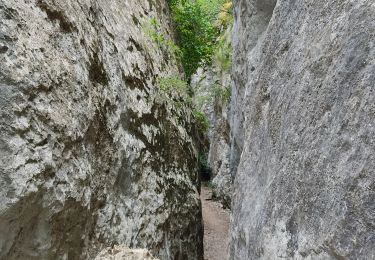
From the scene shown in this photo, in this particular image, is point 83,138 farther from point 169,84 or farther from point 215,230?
point 215,230

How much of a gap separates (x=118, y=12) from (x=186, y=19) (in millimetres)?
4976

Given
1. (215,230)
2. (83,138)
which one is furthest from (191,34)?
(83,138)

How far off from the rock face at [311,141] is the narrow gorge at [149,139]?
0.01 meters

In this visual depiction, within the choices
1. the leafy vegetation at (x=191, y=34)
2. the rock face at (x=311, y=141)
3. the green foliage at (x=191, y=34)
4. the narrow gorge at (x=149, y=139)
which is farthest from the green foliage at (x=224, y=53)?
the rock face at (x=311, y=141)

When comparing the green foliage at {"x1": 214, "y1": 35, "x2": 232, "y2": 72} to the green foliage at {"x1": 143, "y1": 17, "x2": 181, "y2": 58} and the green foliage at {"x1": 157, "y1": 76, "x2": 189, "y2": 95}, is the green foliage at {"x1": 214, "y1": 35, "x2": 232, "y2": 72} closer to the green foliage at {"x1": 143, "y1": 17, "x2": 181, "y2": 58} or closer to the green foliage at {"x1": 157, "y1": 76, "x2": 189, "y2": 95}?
the green foliage at {"x1": 143, "y1": 17, "x2": 181, "y2": 58}

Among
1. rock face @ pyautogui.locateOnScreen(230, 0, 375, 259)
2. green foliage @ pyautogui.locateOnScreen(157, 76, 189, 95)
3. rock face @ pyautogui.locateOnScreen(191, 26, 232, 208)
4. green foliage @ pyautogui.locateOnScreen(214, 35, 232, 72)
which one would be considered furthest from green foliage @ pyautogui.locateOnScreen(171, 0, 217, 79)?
rock face @ pyautogui.locateOnScreen(230, 0, 375, 259)

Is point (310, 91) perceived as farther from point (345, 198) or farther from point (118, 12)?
point (118, 12)

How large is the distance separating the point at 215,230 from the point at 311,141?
30.7 feet

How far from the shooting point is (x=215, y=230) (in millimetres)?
12359

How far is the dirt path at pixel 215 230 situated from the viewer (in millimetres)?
10887

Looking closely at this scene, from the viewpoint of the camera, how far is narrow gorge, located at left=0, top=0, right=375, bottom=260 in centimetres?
297

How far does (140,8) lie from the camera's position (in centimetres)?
853

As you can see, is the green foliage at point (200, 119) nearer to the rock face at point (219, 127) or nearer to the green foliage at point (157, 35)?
the green foliage at point (157, 35)

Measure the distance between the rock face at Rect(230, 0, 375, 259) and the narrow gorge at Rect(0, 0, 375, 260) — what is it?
12 mm
